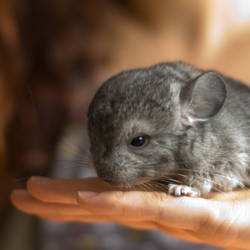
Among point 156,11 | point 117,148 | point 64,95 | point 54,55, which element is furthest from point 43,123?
point 117,148

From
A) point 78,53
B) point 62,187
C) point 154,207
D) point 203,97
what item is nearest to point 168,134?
point 203,97

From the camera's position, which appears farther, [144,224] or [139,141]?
[144,224]

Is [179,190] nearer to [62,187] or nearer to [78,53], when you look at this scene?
[62,187]

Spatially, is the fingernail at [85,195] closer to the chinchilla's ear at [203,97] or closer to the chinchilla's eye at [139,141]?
the chinchilla's eye at [139,141]

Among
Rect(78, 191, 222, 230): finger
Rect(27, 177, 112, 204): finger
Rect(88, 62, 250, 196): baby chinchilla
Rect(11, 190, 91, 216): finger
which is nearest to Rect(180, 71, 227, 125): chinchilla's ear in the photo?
Rect(88, 62, 250, 196): baby chinchilla

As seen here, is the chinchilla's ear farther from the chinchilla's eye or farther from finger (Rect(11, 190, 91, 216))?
finger (Rect(11, 190, 91, 216))

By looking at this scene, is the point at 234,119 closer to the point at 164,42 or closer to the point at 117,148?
the point at 117,148
